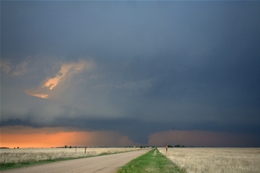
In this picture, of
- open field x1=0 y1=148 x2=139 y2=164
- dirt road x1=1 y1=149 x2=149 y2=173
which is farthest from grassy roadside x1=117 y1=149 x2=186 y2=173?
open field x1=0 y1=148 x2=139 y2=164

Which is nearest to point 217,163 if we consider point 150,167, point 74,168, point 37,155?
point 150,167

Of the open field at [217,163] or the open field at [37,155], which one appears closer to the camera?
the open field at [217,163]

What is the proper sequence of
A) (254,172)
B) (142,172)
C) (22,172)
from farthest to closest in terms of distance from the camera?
(254,172) < (142,172) < (22,172)

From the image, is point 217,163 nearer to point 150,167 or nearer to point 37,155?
point 150,167

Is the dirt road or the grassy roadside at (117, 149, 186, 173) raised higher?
the dirt road

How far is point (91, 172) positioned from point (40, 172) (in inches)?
169

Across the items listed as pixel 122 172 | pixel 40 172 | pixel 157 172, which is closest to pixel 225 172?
pixel 157 172

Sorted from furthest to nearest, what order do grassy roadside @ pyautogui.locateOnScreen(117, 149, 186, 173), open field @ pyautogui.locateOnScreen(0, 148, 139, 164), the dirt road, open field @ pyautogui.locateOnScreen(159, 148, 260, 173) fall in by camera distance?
open field @ pyautogui.locateOnScreen(0, 148, 139, 164) → open field @ pyautogui.locateOnScreen(159, 148, 260, 173) → grassy roadside @ pyautogui.locateOnScreen(117, 149, 186, 173) → the dirt road

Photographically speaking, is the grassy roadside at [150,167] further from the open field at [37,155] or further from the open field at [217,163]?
the open field at [37,155]

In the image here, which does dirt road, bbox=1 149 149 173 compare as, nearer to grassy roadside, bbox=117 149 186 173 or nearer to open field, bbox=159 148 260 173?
grassy roadside, bbox=117 149 186 173

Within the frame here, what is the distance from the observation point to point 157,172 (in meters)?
21.7

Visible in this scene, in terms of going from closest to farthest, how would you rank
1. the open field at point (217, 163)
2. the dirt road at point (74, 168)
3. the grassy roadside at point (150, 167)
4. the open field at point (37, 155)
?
1. the dirt road at point (74, 168)
2. the grassy roadside at point (150, 167)
3. the open field at point (217, 163)
4. the open field at point (37, 155)

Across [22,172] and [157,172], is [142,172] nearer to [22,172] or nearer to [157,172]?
[157,172]

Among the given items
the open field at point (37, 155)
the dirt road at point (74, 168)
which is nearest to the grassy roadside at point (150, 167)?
the dirt road at point (74, 168)
